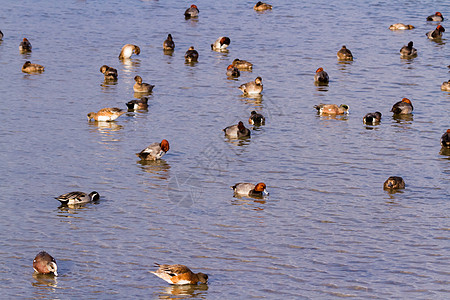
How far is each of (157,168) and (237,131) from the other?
13.6 ft

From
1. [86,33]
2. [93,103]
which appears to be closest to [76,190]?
[93,103]

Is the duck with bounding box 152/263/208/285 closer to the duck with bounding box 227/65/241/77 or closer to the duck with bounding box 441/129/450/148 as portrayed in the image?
the duck with bounding box 441/129/450/148

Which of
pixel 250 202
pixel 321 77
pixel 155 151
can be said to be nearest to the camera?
pixel 250 202

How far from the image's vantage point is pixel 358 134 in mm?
29500

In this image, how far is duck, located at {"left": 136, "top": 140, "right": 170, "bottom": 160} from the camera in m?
25.6

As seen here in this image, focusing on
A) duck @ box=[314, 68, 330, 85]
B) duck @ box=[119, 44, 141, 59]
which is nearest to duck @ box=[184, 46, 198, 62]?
duck @ box=[119, 44, 141, 59]

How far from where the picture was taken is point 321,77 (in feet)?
120

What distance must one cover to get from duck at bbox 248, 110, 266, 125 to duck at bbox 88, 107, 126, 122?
16.1ft

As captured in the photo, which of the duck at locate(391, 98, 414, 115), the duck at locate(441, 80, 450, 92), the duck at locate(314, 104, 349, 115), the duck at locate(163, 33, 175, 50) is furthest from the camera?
the duck at locate(163, 33, 175, 50)

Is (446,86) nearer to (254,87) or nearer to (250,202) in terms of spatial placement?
(254,87)

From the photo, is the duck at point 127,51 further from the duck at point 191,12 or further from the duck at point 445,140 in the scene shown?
the duck at point 445,140

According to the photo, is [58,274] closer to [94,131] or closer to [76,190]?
[76,190]

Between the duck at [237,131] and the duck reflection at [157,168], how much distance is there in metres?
3.42

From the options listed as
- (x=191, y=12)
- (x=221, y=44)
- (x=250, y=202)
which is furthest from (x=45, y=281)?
(x=191, y=12)
